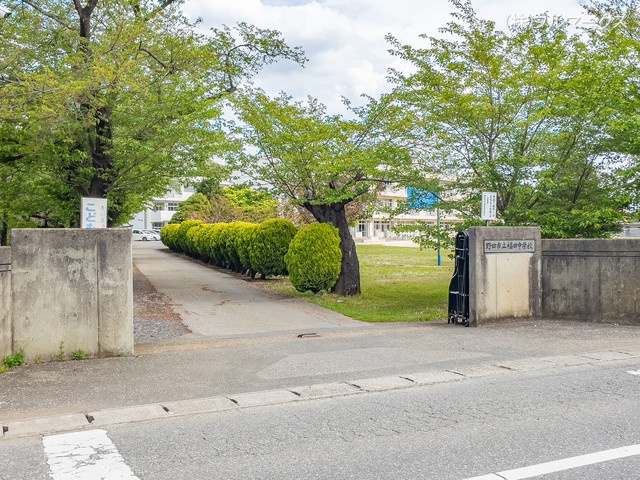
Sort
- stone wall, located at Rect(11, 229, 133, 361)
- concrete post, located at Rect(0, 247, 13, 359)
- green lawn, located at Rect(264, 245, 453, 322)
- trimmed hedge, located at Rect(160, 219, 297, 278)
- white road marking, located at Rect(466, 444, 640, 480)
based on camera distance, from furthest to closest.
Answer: trimmed hedge, located at Rect(160, 219, 297, 278) → green lawn, located at Rect(264, 245, 453, 322) → stone wall, located at Rect(11, 229, 133, 361) → concrete post, located at Rect(0, 247, 13, 359) → white road marking, located at Rect(466, 444, 640, 480)

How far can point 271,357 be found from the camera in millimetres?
8016

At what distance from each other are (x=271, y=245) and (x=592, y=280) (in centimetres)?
1080

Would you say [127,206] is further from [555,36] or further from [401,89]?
[555,36]

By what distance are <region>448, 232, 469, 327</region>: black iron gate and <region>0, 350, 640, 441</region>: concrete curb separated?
2866 mm

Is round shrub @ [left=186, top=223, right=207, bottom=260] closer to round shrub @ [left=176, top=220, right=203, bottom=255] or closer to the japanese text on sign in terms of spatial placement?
round shrub @ [left=176, top=220, right=203, bottom=255]

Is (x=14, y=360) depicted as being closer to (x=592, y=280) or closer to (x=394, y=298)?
(x=592, y=280)

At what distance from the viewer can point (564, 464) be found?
4.21 meters

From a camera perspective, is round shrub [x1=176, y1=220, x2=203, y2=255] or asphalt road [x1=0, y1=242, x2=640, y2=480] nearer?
asphalt road [x1=0, y1=242, x2=640, y2=480]

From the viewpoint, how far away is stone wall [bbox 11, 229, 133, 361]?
7453mm

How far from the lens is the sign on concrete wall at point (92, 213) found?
343 inches

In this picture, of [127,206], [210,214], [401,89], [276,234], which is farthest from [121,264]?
[210,214]

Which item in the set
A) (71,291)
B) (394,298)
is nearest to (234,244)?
(394,298)

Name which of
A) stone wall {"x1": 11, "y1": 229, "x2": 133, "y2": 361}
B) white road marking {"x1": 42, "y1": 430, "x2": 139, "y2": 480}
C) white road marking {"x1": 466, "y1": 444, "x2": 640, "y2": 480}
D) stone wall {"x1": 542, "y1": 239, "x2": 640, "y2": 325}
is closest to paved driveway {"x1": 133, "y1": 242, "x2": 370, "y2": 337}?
stone wall {"x1": 11, "y1": 229, "x2": 133, "y2": 361}

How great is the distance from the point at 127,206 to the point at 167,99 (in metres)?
7.51
